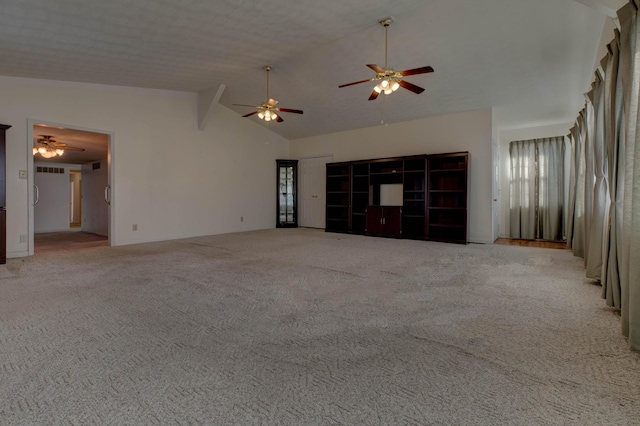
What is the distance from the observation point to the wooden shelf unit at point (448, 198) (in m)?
6.67

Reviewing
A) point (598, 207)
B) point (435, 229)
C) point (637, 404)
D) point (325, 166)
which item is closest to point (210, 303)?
point (637, 404)

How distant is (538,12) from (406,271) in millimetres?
3739

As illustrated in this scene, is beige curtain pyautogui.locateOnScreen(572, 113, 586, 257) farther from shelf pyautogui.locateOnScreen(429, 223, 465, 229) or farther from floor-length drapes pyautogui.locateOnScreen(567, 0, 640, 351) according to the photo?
shelf pyautogui.locateOnScreen(429, 223, 465, 229)

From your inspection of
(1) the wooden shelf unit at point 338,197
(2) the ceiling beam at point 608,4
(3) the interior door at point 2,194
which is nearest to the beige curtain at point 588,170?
(2) the ceiling beam at point 608,4

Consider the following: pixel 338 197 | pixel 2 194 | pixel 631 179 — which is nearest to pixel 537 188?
pixel 338 197

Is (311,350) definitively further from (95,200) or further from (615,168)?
(95,200)

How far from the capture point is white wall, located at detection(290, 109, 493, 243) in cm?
670

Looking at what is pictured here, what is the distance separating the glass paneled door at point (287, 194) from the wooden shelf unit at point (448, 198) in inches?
172

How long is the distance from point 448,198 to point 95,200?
997 centimetres

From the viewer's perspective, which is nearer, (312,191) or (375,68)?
(375,68)

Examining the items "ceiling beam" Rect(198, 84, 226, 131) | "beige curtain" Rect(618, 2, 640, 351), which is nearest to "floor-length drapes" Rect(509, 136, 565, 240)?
"beige curtain" Rect(618, 2, 640, 351)

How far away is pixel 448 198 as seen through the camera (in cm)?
721

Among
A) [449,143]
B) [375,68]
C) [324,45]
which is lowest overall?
[449,143]

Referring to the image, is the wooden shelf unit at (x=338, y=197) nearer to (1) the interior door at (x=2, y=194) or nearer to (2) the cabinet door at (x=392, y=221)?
(2) the cabinet door at (x=392, y=221)
